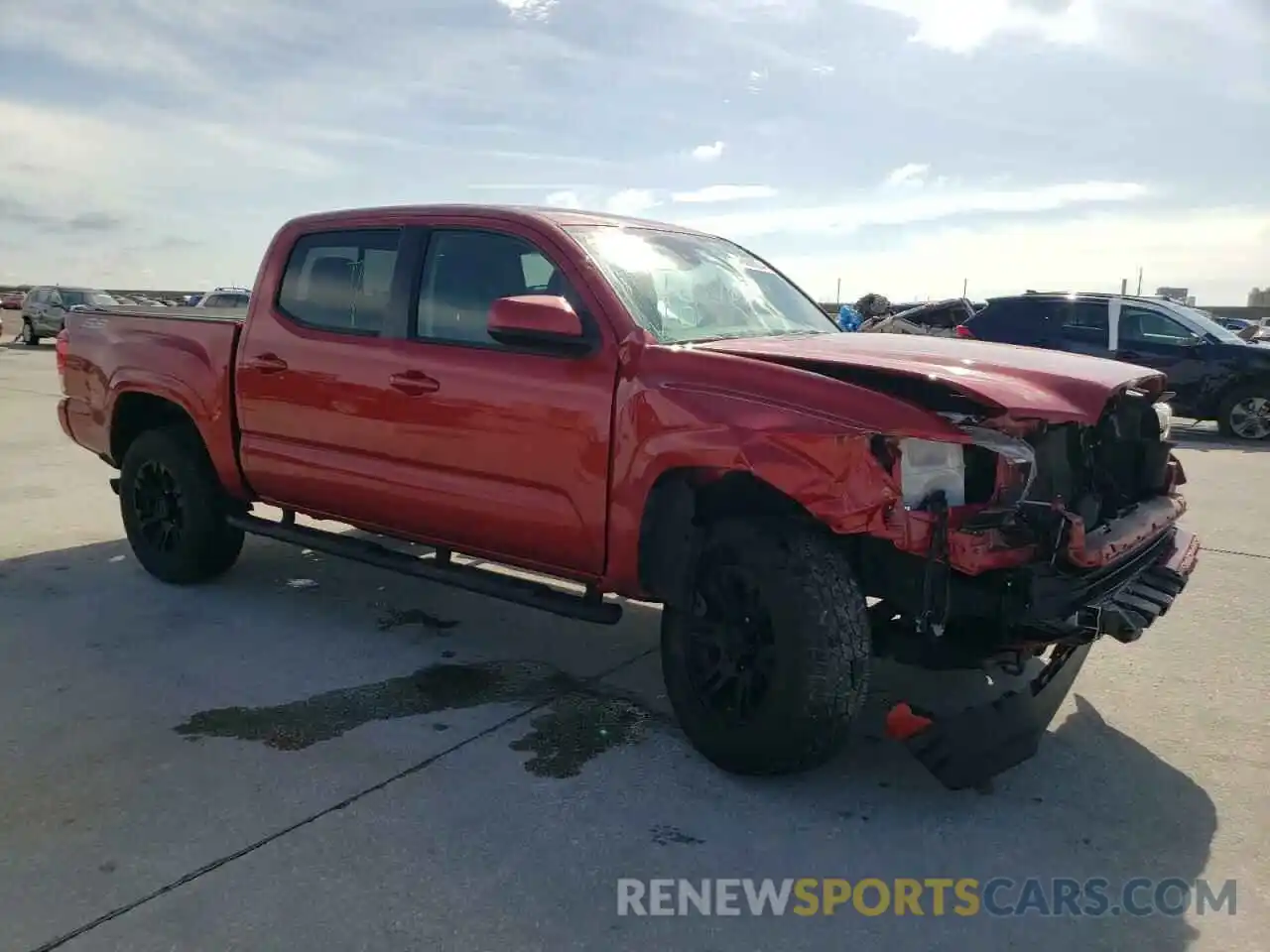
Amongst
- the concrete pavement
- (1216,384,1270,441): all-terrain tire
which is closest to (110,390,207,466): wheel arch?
the concrete pavement

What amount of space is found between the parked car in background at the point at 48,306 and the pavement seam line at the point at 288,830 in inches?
1073

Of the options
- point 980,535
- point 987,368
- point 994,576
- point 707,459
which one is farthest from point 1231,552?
point 707,459

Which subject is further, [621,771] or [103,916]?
[621,771]

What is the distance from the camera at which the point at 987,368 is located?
329 centimetres

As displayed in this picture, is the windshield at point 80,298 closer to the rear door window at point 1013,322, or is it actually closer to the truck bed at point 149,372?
the rear door window at point 1013,322

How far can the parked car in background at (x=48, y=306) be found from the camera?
27.3m

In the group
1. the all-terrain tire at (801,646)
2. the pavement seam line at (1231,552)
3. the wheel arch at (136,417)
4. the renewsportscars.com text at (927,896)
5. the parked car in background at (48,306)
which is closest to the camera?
the renewsportscars.com text at (927,896)

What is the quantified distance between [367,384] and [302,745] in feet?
5.16

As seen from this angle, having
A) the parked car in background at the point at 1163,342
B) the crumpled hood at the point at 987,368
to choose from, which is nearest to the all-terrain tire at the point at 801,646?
the crumpled hood at the point at 987,368

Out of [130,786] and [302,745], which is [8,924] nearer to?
[130,786]

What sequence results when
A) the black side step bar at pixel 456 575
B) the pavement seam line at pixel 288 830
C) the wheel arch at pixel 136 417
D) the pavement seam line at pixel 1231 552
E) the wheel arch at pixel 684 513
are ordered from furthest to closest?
1. the pavement seam line at pixel 1231 552
2. the wheel arch at pixel 136 417
3. the black side step bar at pixel 456 575
4. the wheel arch at pixel 684 513
5. the pavement seam line at pixel 288 830

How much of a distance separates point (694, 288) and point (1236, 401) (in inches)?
416

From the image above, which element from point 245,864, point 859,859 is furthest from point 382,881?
point 859,859

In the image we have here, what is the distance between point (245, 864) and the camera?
2852 mm
